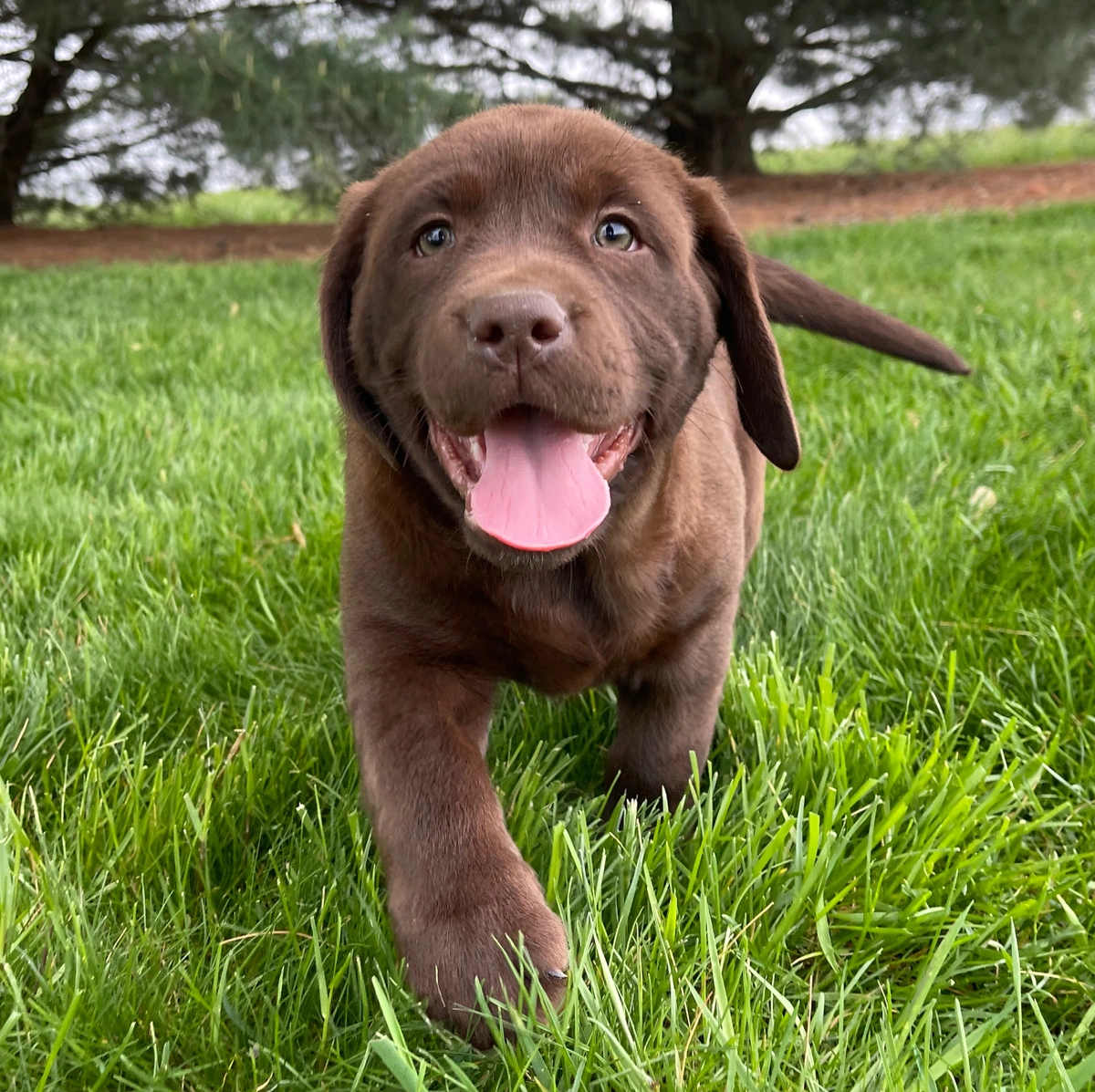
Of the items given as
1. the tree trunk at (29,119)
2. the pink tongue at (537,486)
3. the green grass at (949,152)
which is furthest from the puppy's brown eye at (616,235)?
the green grass at (949,152)

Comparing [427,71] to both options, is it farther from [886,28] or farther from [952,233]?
[886,28]

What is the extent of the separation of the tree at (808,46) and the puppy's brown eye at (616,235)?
329 inches

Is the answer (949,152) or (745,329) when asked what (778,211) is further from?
(745,329)

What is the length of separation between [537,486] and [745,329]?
59cm

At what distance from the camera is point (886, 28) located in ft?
34.0

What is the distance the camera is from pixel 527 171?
64.4 inches

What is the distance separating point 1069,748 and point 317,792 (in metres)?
1.27

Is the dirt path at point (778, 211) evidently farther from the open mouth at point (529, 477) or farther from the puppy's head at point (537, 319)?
the open mouth at point (529, 477)

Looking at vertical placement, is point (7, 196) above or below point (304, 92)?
below

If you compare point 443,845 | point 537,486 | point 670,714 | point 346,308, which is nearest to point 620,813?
point 670,714

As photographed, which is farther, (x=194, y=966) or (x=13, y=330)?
(x=13, y=330)

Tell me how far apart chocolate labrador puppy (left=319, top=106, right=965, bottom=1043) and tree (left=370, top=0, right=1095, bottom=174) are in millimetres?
8310

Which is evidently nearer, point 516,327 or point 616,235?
point 516,327

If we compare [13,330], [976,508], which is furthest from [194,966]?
[13,330]
